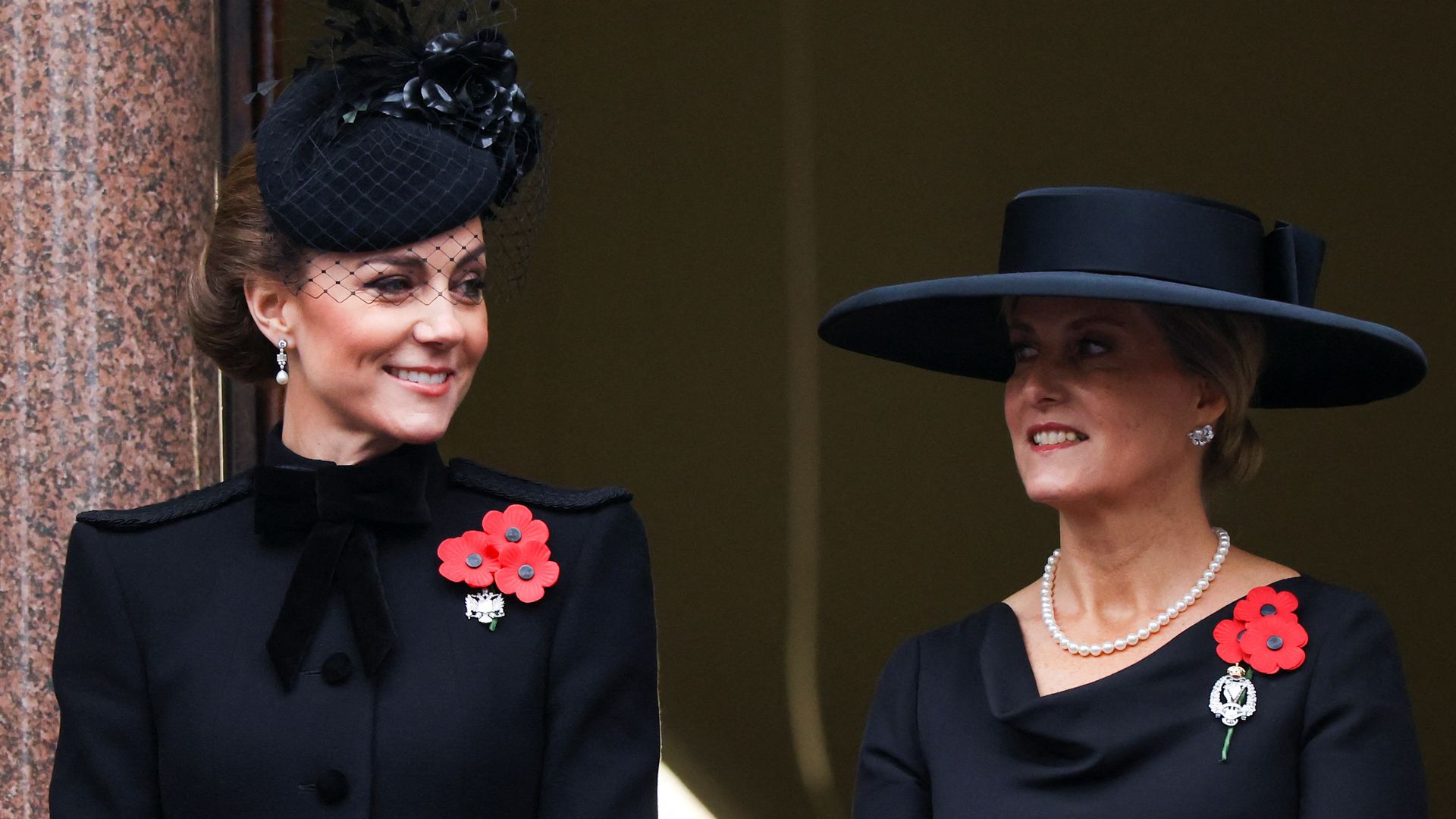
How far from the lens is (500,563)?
9.12 feet

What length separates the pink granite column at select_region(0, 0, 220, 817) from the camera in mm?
3564

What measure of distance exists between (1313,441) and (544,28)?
2801 mm

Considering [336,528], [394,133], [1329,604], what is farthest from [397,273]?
[1329,604]

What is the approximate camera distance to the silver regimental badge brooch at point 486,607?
9.02 feet

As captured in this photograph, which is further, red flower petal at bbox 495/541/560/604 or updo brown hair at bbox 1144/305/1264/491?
updo brown hair at bbox 1144/305/1264/491

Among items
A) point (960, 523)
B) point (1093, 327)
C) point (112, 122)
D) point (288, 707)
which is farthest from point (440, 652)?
point (960, 523)

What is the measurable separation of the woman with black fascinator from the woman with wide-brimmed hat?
1.81 ft

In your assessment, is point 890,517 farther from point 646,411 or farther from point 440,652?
point 440,652

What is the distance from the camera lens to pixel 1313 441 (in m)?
5.89

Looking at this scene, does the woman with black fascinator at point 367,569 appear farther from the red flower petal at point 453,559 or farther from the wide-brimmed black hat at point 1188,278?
the wide-brimmed black hat at point 1188,278

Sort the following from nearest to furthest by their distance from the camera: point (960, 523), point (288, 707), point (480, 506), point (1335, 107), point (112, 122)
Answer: point (288, 707) → point (480, 506) → point (112, 122) → point (1335, 107) → point (960, 523)

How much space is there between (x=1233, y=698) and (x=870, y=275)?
3.72 metres

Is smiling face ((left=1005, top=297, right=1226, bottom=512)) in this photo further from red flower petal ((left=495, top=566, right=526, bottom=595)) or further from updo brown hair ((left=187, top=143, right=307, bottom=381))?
updo brown hair ((left=187, top=143, right=307, bottom=381))

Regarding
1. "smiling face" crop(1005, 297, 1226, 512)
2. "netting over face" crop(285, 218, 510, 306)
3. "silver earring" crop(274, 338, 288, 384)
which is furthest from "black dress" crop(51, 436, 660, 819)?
"smiling face" crop(1005, 297, 1226, 512)
